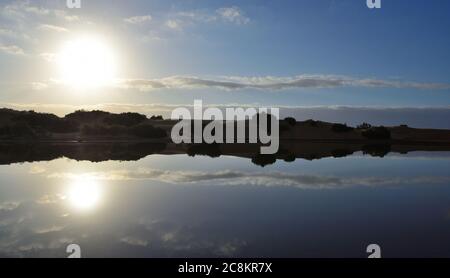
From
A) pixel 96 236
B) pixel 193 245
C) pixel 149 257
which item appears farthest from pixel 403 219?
pixel 96 236

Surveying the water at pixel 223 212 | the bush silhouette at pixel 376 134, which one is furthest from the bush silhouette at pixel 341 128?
the water at pixel 223 212

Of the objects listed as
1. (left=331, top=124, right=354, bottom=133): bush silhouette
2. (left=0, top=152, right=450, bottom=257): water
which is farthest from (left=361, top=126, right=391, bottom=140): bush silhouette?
(left=0, top=152, right=450, bottom=257): water

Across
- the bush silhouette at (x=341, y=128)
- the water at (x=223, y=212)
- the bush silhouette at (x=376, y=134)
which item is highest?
the bush silhouette at (x=341, y=128)

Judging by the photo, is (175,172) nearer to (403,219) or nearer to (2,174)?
(2,174)

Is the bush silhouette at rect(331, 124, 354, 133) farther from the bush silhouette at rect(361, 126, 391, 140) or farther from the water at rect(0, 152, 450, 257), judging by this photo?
the water at rect(0, 152, 450, 257)

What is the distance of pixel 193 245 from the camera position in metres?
9.37

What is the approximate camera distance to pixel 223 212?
12.7 m

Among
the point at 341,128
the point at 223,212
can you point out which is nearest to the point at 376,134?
the point at 341,128

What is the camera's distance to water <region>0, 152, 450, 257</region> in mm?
9289

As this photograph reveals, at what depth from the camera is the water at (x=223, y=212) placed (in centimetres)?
929

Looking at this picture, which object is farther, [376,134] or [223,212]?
[376,134]

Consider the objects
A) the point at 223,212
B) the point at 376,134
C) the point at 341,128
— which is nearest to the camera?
the point at 223,212

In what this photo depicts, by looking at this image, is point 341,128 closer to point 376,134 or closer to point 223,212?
point 376,134

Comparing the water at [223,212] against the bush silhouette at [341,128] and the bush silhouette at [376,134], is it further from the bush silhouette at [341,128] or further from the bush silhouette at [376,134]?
the bush silhouette at [341,128]
